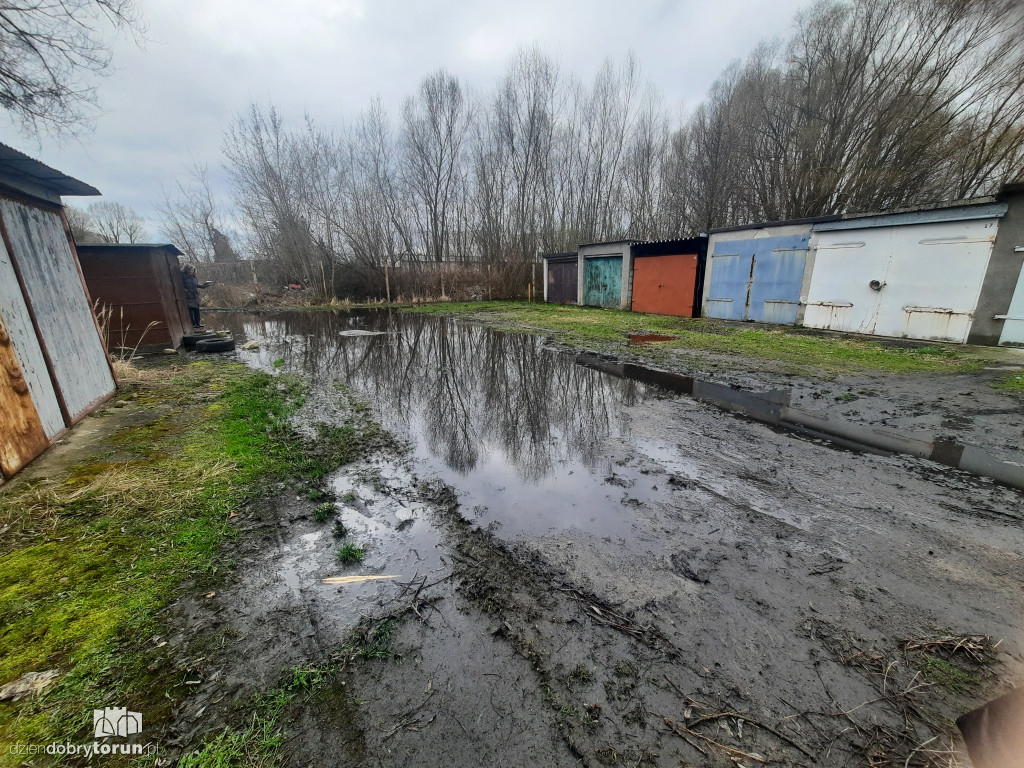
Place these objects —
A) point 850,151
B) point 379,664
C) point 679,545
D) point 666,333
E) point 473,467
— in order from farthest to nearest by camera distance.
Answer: point 850,151 < point 666,333 < point 473,467 < point 679,545 < point 379,664

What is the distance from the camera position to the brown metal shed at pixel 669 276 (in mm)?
16297

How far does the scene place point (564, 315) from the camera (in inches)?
700

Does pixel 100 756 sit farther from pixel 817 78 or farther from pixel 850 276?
pixel 817 78

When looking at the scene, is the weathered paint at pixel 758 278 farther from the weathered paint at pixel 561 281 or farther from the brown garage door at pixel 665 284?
the weathered paint at pixel 561 281

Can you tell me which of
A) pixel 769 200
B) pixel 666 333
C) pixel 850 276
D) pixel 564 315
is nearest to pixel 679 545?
pixel 666 333

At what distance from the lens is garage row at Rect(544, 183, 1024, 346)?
29.4 ft

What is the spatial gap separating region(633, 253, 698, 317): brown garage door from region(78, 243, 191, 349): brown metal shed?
17.4 meters

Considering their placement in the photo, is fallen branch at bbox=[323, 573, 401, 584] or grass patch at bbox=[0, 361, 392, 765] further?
fallen branch at bbox=[323, 573, 401, 584]

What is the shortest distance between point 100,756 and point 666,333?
12.9 m

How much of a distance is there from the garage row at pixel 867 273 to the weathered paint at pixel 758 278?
0.03 m

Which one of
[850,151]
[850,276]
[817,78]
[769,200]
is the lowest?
[850,276]

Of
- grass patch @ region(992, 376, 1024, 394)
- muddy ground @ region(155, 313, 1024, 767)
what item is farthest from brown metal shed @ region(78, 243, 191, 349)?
grass patch @ region(992, 376, 1024, 394)

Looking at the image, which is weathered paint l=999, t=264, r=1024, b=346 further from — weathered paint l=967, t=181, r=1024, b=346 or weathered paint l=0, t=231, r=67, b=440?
weathered paint l=0, t=231, r=67, b=440

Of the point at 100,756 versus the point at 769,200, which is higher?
the point at 769,200
